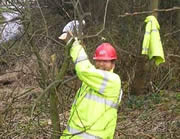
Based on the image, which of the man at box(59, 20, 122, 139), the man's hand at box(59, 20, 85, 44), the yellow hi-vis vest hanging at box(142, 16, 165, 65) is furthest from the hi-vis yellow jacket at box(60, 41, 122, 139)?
the yellow hi-vis vest hanging at box(142, 16, 165, 65)

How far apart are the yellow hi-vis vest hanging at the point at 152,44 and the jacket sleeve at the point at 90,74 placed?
6.64ft

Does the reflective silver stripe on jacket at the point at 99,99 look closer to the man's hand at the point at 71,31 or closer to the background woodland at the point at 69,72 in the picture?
the background woodland at the point at 69,72

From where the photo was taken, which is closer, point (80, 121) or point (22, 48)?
point (80, 121)

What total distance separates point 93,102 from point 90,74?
38cm

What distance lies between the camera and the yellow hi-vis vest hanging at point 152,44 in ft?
19.2

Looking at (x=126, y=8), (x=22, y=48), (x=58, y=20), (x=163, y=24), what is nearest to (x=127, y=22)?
(x=126, y=8)

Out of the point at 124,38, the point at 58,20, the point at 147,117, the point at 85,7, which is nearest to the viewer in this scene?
the point at 147,117

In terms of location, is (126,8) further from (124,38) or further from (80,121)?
(80,121)

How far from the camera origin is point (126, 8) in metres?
12.8

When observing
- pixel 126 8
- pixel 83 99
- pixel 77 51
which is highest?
pixel 126 8

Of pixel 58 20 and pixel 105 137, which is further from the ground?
pixel 58 20

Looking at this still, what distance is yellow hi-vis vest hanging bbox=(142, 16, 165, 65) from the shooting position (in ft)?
19.2

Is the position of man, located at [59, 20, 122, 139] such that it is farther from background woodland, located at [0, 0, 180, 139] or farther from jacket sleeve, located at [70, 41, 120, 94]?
background woodland, located at [0, 0, 180, 139]

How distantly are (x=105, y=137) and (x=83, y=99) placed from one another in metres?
0.50
